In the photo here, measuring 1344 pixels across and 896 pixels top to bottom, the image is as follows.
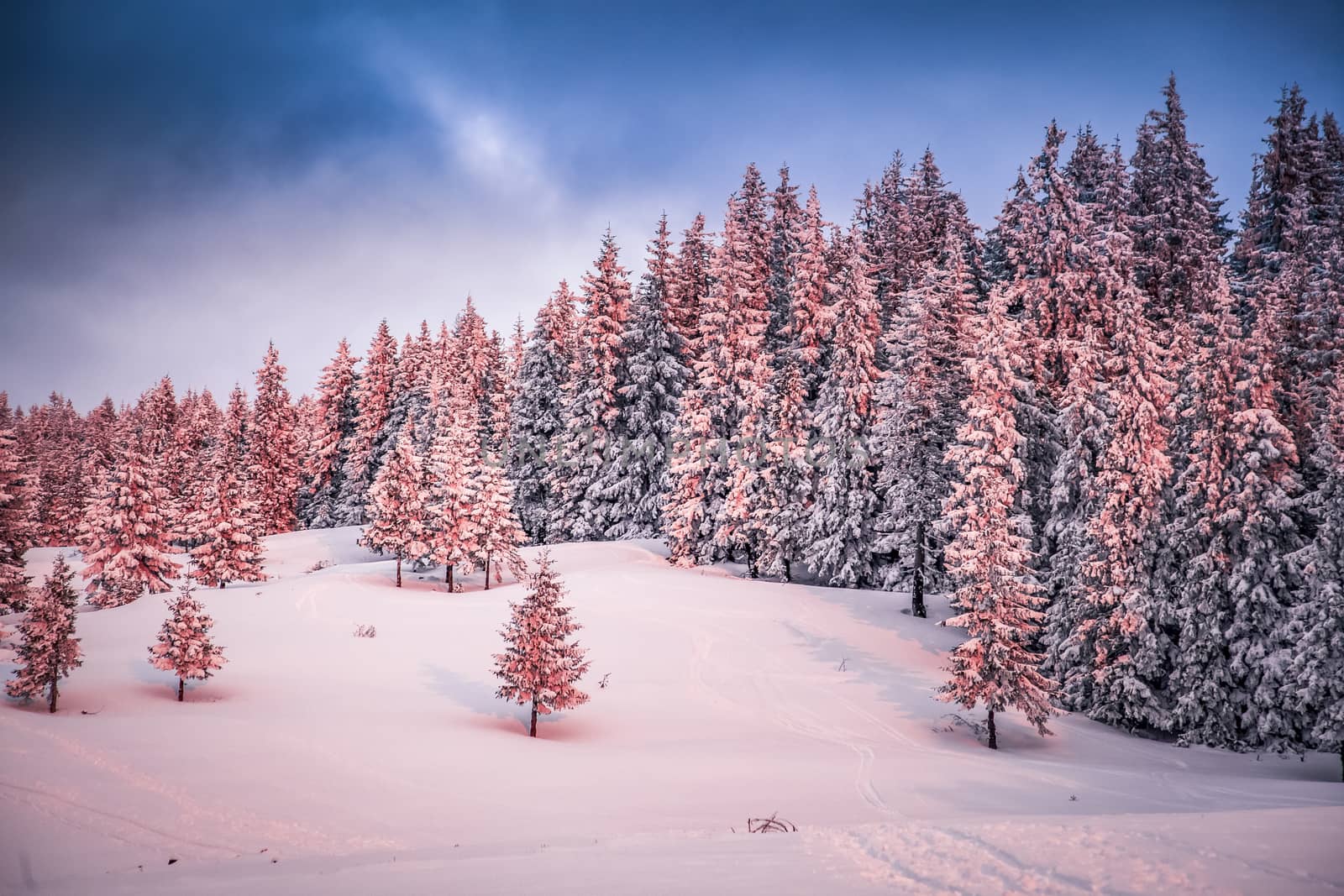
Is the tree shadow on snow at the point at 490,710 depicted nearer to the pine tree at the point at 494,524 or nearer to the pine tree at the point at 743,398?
the pine tree at the point at 494,524

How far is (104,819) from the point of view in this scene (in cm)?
1084

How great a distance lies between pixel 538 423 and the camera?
5138 centimetres

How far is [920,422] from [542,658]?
2003cm

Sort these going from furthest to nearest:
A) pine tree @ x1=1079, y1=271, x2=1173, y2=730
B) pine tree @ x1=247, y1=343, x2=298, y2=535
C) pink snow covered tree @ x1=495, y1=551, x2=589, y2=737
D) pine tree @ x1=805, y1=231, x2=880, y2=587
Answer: pine tree @ x1=247, y1=343, x2=298, y2=535
pine tree @ x1=805, y1=231, x2=880, y2=587
pine tree @ x1=1079, y1=271, x2=1173, y2=730
pink snow covered tree @ x1=495, y1=551, x2=589, y2=737

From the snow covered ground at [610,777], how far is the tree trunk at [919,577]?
1.16 m

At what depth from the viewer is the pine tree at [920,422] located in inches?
1214

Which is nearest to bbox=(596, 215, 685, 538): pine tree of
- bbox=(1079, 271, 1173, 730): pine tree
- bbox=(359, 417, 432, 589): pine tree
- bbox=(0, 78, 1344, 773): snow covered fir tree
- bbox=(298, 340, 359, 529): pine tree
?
bbox=(0, 78, 1344, 773): snow covered fir tree

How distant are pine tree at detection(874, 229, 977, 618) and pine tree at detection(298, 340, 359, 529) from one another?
5065 centimetres

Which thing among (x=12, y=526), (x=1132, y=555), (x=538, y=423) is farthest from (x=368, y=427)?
(x=1132, y=555)

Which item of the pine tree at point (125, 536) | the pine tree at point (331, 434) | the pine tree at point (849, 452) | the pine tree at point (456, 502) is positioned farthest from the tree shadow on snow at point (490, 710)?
the pine tree at point (331, 434)

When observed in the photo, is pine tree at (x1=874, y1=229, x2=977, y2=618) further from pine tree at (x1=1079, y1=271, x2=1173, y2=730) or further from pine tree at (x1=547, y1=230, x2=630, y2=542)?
pine tree at (x1=547, y1=230, x2=630, y2=542)

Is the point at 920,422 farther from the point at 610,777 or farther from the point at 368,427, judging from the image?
the point at 368,427

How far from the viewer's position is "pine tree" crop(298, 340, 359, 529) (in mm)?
66438

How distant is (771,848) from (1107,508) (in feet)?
62.4
